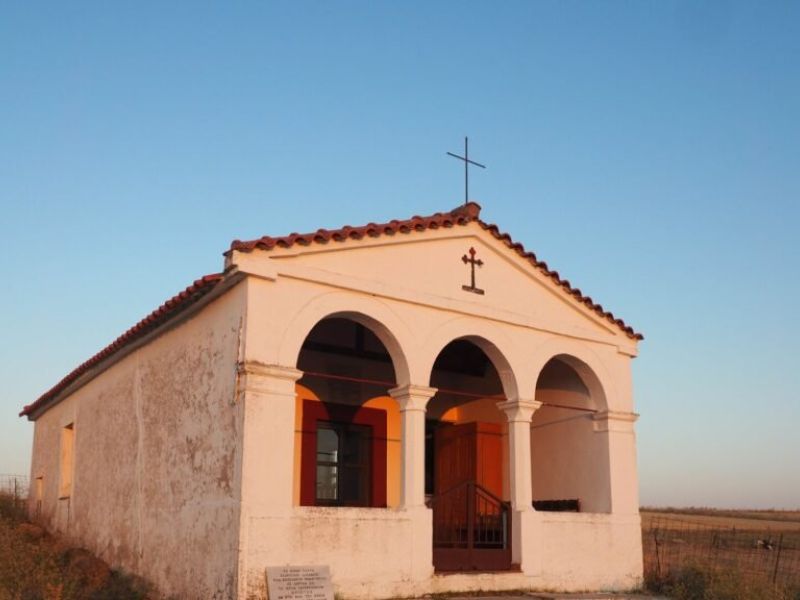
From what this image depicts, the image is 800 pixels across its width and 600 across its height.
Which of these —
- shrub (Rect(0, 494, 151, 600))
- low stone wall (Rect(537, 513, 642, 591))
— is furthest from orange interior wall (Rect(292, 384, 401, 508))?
shrub (Rect(0, 494, 151, 600))

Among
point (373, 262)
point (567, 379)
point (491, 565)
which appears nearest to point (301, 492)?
point (491, 565)

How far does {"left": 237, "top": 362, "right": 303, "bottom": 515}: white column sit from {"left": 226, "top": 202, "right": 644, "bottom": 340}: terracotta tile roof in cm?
131

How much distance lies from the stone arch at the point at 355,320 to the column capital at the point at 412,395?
0.29 feet

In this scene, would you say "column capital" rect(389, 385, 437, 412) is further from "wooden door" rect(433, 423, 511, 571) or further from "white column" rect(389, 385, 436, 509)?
"wooden door" rect(433, 423, 511, 571)

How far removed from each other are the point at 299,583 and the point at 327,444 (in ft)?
12.2

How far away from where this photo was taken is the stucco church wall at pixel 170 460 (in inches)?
347

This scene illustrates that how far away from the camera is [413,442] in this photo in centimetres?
981

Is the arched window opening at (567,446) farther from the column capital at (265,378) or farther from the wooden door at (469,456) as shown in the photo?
the column capital at (265,378)

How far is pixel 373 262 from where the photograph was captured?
32.8 feet

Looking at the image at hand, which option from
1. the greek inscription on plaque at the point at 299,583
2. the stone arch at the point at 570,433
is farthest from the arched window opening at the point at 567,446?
the greek inscription on plaque at the point at 299,583

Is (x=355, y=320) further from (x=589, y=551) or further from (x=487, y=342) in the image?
(x=589, y=551)

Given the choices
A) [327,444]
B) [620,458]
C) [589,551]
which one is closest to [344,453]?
[327,444]

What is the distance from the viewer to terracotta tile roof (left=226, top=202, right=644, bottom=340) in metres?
8.99

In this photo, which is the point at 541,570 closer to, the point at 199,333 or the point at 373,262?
the point at 373,262
